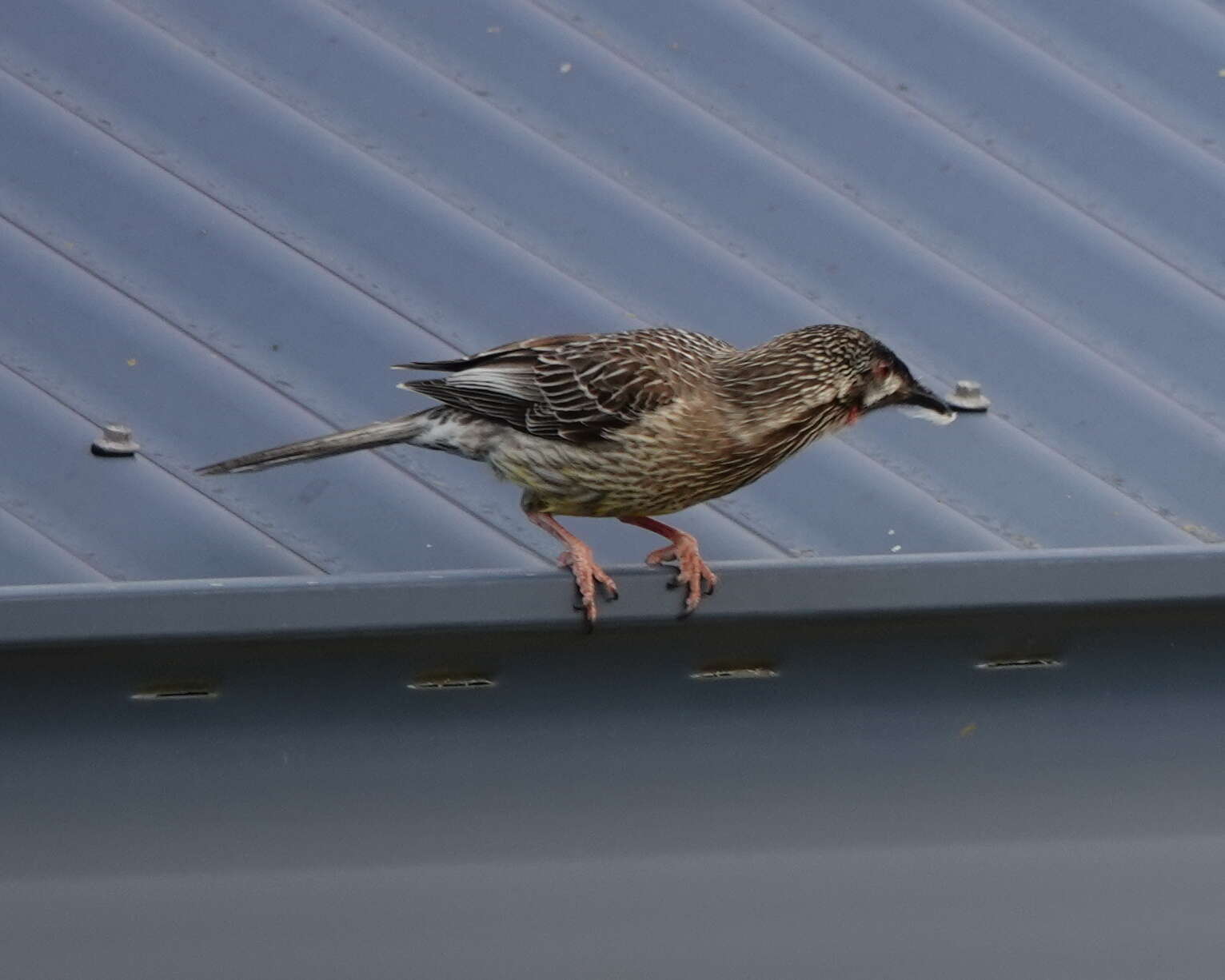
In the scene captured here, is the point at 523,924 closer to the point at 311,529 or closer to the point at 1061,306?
the point at 311,529

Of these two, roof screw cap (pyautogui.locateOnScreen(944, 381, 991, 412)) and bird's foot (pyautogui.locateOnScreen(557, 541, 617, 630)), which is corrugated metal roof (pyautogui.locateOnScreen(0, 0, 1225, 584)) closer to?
roof screw cap (pyautogui.locateOnScreen(944, 381, 991, 412))

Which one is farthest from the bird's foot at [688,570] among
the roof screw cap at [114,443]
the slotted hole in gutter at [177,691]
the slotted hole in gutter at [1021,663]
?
the roof screw cap at [114,443]

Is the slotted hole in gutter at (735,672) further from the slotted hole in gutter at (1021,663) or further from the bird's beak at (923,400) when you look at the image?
the bird's beak at (923,400)

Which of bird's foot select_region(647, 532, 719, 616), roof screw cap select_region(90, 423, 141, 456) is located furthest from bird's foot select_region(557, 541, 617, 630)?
Answer: roof screw cap select_region(90, 423, 141, 456)

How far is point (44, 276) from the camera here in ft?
16.4

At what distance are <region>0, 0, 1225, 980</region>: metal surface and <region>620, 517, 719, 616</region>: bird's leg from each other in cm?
5

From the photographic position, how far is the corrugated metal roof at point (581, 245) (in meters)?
4.68

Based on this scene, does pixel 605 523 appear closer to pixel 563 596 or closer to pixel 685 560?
pixel 685 560

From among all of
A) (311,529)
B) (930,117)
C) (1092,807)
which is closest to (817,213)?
(930,117)

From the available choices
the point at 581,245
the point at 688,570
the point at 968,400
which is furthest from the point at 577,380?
the point at 688,570

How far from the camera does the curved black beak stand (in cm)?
484

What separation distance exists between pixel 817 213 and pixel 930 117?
0.57 meters

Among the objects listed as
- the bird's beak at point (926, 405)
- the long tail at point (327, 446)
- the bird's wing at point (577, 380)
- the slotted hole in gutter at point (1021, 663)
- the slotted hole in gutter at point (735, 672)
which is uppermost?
the bird's beak at point (926, 405)

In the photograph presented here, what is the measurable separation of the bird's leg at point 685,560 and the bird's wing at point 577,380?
11.0 inches
